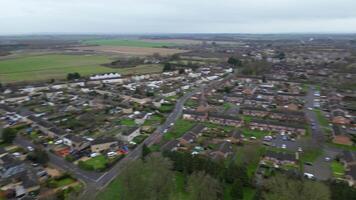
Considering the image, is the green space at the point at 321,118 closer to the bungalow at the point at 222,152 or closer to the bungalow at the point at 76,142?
the bungalow at the point at 222,152

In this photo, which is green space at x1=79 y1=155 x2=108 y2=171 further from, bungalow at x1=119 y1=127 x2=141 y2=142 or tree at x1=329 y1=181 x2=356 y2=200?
tree at x1=329 y1=181 x2=356 y2=200

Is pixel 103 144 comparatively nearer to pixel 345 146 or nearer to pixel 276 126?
pixel 276 126

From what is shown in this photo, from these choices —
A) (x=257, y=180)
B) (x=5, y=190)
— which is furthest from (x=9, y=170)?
(x=257, y=180)

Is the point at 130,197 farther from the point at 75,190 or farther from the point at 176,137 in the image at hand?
the point at 176,137

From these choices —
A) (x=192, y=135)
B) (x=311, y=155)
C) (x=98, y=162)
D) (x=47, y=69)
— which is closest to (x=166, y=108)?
(x=192, y=135)

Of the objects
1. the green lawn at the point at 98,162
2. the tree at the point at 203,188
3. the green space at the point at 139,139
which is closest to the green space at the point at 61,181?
the green lawn at the point at 98,162
